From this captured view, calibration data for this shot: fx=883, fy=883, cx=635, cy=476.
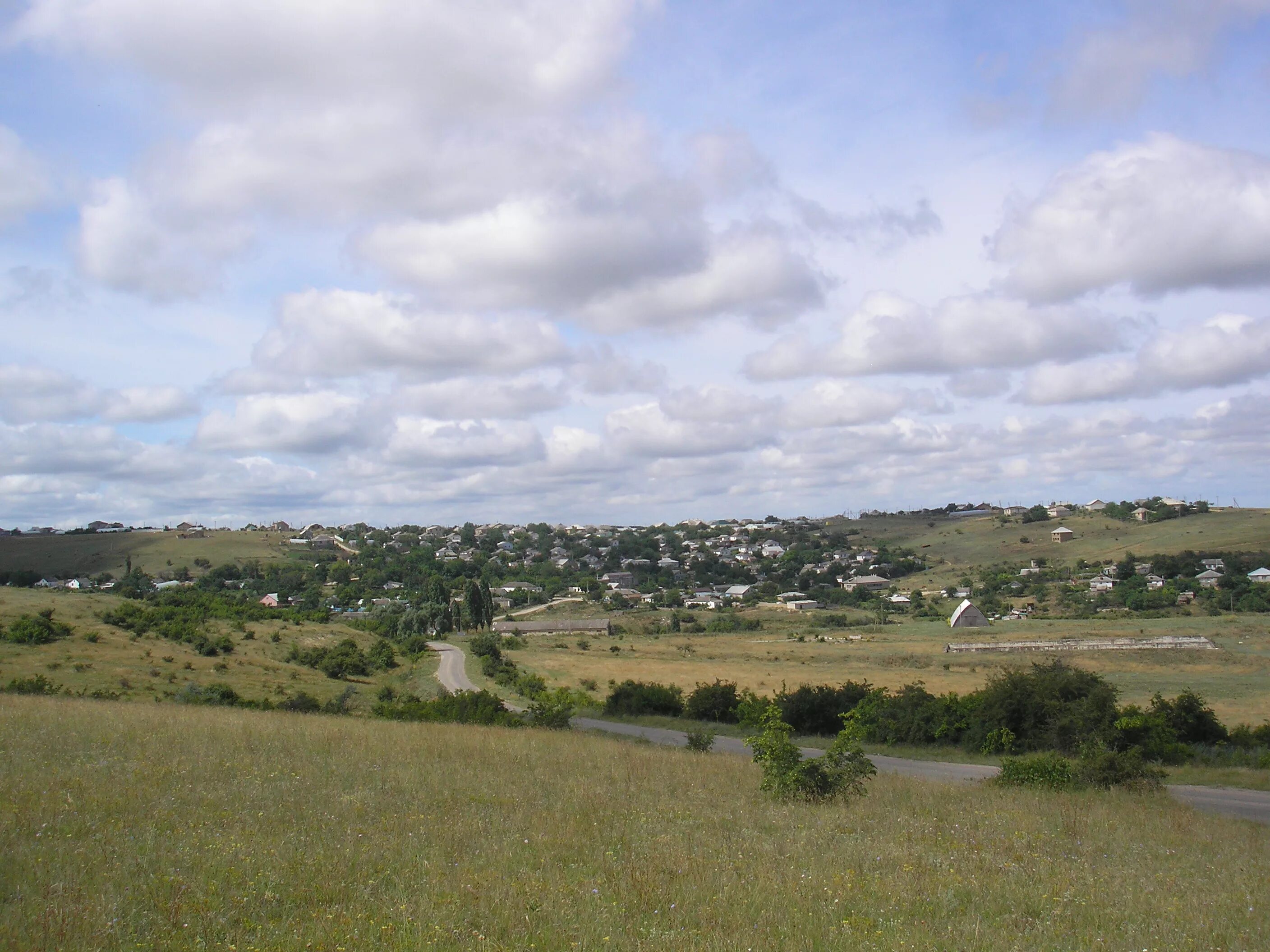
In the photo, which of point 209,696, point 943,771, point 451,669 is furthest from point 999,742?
point 451,669

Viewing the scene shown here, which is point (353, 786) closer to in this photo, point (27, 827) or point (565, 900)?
point (27, 827)

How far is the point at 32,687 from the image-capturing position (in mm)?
29344

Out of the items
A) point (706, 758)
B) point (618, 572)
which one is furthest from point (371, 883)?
point (618, 572)

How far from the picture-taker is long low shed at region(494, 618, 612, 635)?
96688mm

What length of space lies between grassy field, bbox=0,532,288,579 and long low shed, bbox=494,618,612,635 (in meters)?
57.0

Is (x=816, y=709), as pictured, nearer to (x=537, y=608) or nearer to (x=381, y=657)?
(x=381, y=657)

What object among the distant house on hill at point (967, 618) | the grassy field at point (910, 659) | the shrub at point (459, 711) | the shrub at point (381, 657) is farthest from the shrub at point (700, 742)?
the distant house on hill at point (967, 618)

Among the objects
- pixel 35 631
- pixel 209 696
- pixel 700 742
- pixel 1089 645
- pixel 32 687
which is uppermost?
pixel 35 631

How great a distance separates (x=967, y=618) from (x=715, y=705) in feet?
181

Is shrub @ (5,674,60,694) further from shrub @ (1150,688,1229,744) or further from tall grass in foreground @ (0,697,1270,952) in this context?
shrub @ (1150,688,1229,744)

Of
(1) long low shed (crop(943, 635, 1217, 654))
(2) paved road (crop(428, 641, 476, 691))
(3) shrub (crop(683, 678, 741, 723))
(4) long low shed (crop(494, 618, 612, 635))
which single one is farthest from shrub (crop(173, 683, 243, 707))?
(4) long low shed (crop(494, 618, 612, 635))

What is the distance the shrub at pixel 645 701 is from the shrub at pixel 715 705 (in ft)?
3.18

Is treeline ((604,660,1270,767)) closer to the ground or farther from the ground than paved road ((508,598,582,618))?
farther from the ground

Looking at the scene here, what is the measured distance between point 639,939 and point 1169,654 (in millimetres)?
63276
